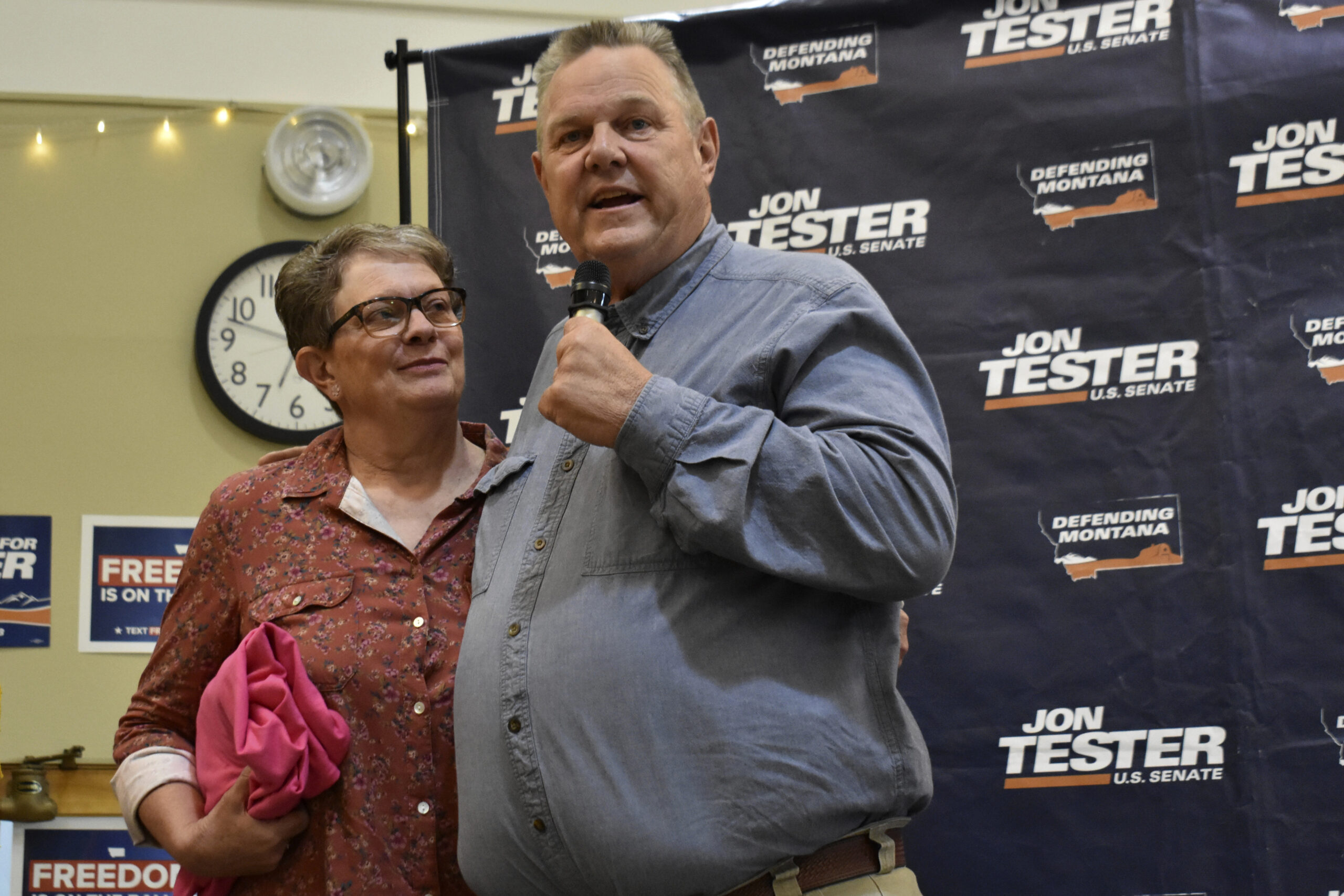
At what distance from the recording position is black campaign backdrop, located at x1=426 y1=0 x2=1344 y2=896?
7.23 ft

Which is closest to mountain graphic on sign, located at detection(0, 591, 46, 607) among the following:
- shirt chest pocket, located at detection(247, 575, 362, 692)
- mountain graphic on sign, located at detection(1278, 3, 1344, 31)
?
shirt chest pocket, located at detection(247, 575, 362, 692)

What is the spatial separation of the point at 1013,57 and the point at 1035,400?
75 centimetres

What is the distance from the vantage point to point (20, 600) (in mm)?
3514

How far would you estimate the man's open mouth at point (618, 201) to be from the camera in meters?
1.51

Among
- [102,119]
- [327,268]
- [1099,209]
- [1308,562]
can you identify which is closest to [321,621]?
[327,268]

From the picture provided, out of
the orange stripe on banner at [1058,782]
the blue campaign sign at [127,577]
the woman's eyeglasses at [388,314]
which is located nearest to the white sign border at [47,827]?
the blue campaign sign at [127,577]

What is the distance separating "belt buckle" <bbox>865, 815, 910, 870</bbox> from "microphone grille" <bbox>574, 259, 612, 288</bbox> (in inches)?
29.0

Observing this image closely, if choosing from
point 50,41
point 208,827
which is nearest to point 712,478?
point 208,827

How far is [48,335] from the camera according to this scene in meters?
3.65

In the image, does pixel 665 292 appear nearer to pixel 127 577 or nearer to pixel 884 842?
pixel 884 842

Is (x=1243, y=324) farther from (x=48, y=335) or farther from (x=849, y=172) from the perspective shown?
(x=48, y=335)

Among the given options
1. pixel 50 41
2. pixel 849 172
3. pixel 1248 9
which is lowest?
pixel 849 172

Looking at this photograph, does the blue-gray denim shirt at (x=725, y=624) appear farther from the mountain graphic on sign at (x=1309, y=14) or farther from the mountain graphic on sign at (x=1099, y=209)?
the mountain graphic on sign at (x=1309, y=14)

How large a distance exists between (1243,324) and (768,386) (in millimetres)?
1430
